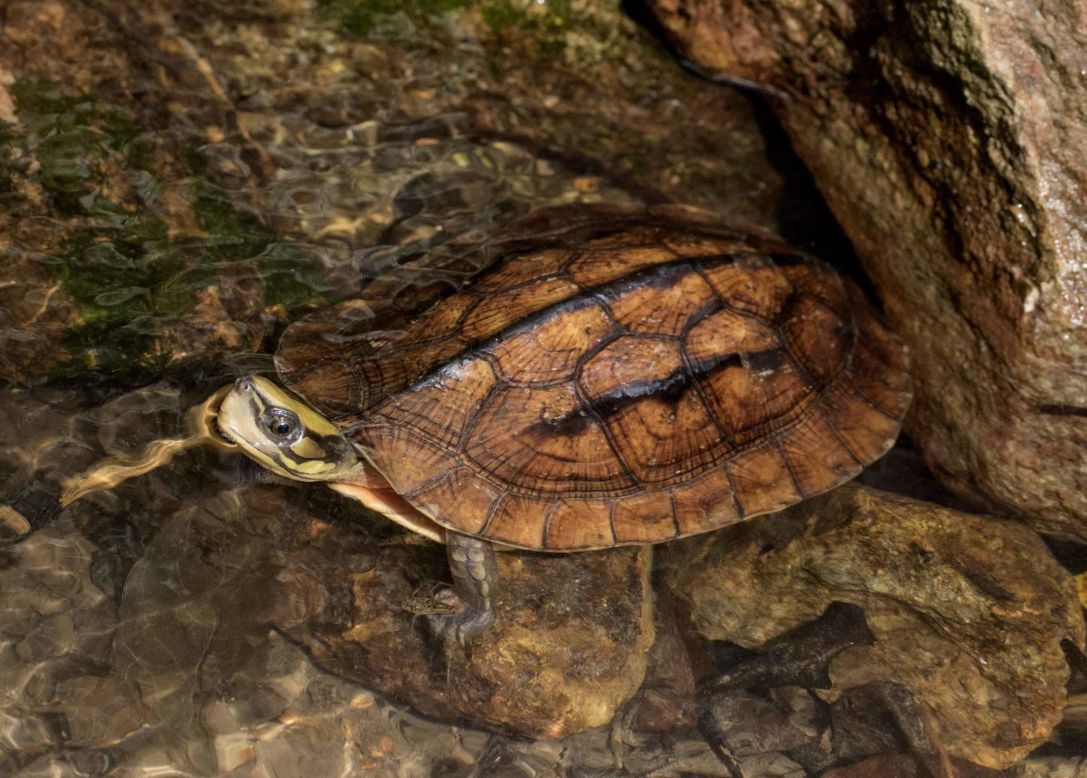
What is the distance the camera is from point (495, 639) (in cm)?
330

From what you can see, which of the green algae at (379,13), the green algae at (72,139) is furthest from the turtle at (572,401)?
the green algae at (379,13)

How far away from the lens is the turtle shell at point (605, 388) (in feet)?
10.4

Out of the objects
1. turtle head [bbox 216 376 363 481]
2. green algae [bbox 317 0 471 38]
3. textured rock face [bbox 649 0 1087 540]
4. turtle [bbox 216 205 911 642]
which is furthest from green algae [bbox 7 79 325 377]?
textured rock face [bbox 649 0 1087 540]

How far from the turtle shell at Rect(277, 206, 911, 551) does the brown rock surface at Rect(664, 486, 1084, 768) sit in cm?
31

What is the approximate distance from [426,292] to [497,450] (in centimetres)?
82

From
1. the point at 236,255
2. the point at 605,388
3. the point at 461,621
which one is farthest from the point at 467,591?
the point at 236,255

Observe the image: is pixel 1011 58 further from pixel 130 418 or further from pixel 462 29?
pixel 130 418

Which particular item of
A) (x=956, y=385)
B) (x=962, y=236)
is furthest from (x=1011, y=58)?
(x=956, y=385)

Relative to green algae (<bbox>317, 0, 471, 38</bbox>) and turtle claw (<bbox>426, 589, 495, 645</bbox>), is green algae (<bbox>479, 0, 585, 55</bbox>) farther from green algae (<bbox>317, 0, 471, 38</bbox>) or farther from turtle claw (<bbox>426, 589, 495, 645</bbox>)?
turtle claw (<bbox>426, 589, 495, 645</bbox>)

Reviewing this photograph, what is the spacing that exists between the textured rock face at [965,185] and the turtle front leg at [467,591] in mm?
2049

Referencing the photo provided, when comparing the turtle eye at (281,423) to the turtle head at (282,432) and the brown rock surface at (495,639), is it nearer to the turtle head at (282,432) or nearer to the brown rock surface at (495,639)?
the turtle head at (282,432)

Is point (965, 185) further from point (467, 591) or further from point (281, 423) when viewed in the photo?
point (281, 423)

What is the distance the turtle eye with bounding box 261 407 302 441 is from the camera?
3.00 metres

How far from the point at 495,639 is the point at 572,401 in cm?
98
